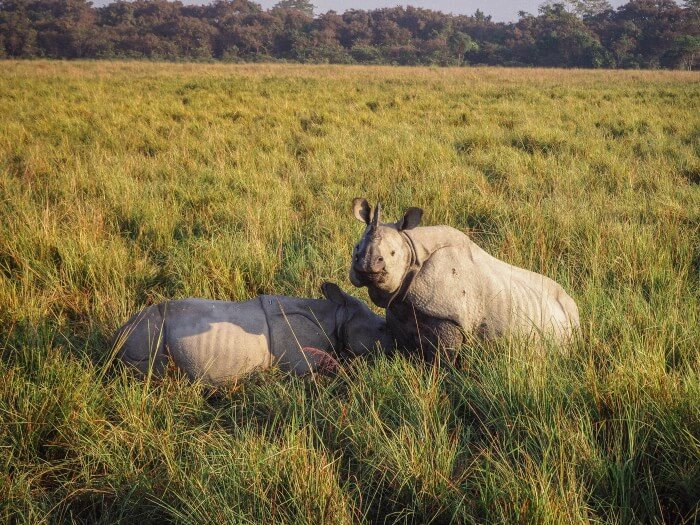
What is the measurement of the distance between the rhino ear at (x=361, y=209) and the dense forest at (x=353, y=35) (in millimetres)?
43966

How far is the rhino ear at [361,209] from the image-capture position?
2.04 m

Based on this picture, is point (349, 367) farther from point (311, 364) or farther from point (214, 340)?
point (214, 340)

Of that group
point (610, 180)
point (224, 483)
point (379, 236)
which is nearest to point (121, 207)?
point (379, 236)

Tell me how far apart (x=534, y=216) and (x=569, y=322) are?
5.88 ft

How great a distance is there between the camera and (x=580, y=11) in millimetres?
49500

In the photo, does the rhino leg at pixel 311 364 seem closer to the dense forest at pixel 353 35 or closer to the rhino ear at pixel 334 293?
the rhino ear at pixel 334 293

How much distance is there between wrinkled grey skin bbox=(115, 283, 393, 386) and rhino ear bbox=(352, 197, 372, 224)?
478 millimetres

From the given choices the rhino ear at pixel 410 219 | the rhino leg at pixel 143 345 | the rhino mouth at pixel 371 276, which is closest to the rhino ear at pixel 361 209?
the rhino ear at pixel 410 219

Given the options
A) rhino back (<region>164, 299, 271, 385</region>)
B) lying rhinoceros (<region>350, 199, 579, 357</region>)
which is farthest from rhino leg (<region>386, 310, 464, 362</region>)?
rhino back (<region>164, 299, 271, 385</region>)

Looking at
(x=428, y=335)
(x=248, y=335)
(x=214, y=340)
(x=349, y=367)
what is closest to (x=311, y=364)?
(x=349, y=367)

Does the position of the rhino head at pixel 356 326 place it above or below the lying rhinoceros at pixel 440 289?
below

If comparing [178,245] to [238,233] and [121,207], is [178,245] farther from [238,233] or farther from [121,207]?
[121,207]

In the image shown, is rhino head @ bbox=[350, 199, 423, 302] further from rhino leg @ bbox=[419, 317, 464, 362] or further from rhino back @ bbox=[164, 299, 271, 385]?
rhino back @ bbox=[164, 299, 271, 385]

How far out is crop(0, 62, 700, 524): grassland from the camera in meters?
1.50
